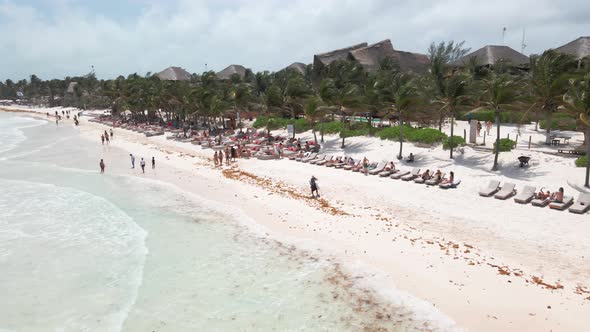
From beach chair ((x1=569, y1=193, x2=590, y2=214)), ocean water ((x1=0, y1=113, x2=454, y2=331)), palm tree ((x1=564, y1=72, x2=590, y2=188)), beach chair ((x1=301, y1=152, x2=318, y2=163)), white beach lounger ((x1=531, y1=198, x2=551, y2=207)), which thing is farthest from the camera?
beach chair ((x1=301, y1=152, x2=318, y2=163))

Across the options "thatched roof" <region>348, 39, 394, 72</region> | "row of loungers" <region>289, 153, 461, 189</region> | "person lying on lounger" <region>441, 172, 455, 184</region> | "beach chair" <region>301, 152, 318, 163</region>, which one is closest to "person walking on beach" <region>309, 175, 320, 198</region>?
"row of loungers" <region>289, 153, 461, 189</region>

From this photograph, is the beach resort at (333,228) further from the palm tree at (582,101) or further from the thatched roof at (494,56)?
the thatched roof at (494,56)

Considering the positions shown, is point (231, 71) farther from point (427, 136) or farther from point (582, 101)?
point (582, 101)

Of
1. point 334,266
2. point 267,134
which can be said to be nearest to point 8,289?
point 334,266

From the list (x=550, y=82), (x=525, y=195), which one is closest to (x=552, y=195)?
(x=525, y=195)

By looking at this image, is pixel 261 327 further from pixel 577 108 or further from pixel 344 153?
pixel 344 153

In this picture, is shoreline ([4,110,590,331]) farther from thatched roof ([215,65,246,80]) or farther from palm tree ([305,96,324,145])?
thatched roof ([215,65,246,80])

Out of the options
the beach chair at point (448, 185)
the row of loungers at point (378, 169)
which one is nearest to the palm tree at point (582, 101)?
the beach chair at point (448, 185)
